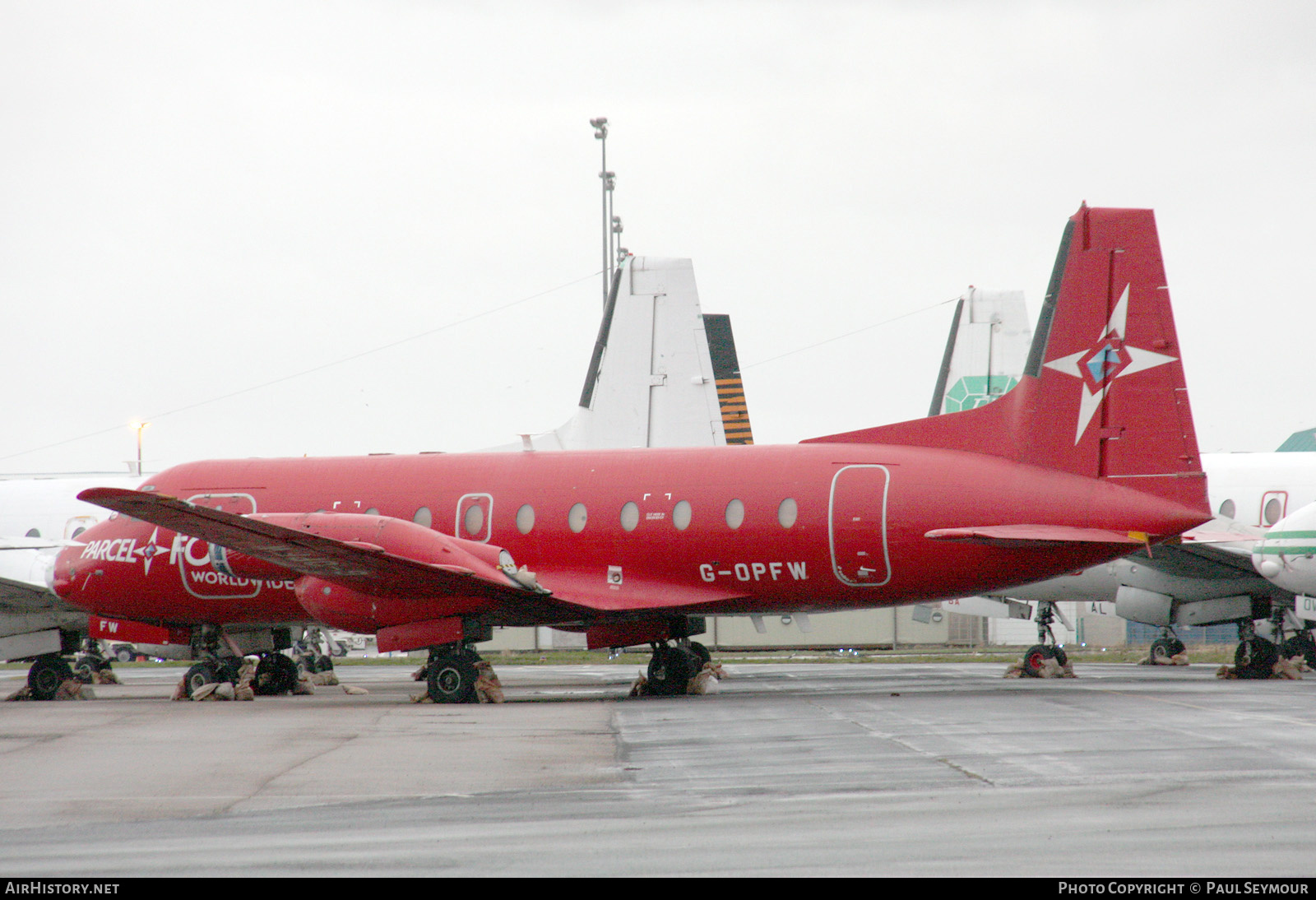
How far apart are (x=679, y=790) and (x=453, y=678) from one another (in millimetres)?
9250

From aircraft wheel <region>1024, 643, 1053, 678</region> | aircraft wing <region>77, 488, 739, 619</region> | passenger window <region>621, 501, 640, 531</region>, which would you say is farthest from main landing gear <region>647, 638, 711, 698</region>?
aircraft wheel <region>1024, 643, 1053, 678</region>

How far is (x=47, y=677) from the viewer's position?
2059 centimetres

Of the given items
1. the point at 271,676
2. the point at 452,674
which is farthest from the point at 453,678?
the point at 271,676

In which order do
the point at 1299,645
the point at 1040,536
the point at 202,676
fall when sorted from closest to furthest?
the point at 1040,536
the point at 202,676
the point at 1299,645

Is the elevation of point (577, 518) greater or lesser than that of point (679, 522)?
greater

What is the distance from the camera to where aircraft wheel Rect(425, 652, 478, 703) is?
17.1 metres

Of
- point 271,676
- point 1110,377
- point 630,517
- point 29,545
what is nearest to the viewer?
point 1110,377

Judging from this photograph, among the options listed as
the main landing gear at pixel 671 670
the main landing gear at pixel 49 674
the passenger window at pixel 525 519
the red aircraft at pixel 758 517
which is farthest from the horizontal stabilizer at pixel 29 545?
the main landing gear at pixel 671 670

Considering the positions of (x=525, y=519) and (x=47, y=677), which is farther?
(x=47, y=677)

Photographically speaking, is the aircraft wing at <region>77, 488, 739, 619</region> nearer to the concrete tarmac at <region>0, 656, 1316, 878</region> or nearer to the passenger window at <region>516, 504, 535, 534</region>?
the passenger window at <region>516, 504, 535, 534</region>

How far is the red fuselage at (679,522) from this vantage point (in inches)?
634

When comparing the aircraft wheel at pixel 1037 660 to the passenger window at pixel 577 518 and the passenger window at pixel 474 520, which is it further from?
the passenger window at pixel 474 520

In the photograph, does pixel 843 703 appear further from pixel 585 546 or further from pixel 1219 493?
pixel 1219 493

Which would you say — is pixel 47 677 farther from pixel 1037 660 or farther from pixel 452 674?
pixel 1037 660
